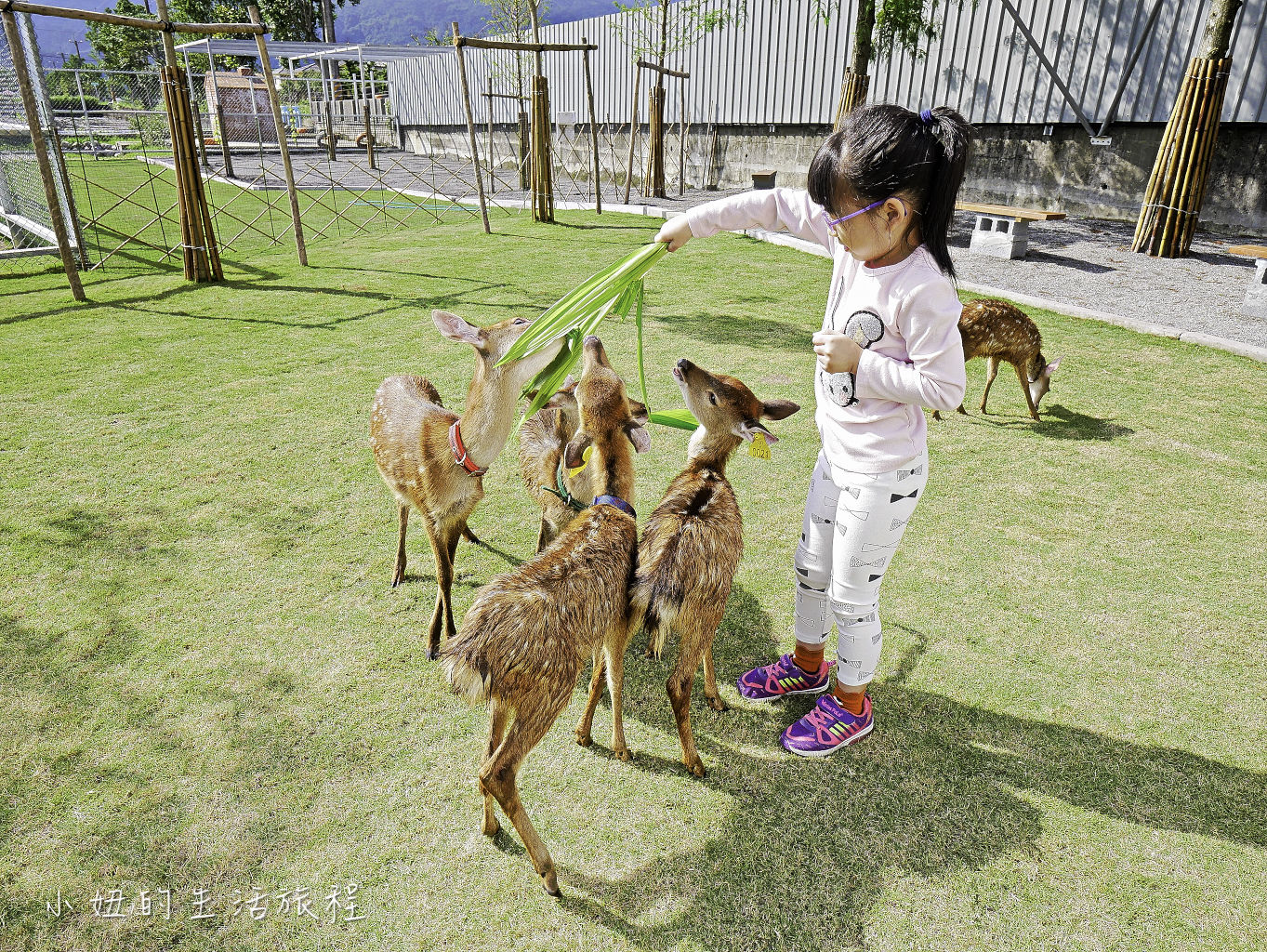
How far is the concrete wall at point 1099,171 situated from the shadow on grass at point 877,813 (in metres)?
14.5

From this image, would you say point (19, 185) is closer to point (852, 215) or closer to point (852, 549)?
point (852, 215)

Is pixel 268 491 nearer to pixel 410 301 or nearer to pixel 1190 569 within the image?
pixel 410 301

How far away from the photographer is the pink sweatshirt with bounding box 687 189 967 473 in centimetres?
258

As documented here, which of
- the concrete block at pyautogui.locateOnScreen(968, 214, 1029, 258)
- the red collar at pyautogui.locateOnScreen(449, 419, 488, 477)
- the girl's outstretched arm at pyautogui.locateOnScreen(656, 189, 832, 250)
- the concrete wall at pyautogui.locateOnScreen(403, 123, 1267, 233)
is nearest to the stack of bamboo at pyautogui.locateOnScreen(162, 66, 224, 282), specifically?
the red collar at pyautogui.locateOnScreen(449, 419, 488, 477)

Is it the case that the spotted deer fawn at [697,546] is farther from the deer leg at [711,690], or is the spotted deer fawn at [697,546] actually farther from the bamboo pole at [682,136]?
the bamboo pole at [682,136]

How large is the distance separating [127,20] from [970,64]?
51.4ft

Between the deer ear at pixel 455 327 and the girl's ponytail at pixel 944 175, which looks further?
the deer ear at pixel 455 327

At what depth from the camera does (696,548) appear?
10.2ft

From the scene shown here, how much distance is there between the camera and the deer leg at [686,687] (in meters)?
3.08

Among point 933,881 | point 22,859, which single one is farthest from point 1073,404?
point 22,859

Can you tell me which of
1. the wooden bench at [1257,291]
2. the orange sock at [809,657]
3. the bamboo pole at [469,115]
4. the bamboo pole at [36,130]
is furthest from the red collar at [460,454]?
the bamboo pole at [469,115]

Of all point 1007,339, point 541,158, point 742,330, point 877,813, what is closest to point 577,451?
point 877,813

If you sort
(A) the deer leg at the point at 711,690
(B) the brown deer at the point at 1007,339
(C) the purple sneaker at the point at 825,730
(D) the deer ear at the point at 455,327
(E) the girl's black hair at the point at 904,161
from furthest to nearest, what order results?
(B) the brown deer at the point at 1007,339, (D) the deer ear at the point at 455,327, (A) the deer leg at the point at 711,690, (C) the purple sneaker at the point at 825,730, (E) the girl's black hair at the point at 904,161

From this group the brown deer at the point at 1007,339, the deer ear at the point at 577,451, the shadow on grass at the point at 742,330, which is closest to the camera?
the deer ear at the point at 577,451
